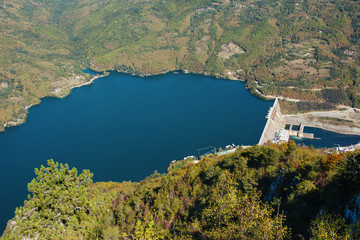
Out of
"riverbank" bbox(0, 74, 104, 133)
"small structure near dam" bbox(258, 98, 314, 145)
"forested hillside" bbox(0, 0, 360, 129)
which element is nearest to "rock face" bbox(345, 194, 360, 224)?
"small structure near dam" bbox(258, 98, 314, 145)

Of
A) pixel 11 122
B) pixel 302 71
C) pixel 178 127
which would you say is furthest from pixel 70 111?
pixel 302 71

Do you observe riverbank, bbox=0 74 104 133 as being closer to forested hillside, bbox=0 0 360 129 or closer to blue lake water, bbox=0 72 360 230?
forested hillside, bbox=0 0 360 129

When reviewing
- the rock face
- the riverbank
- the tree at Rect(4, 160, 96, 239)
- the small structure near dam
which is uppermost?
the riverbank

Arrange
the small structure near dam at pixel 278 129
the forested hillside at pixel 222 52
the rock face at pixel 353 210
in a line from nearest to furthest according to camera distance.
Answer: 1. the rock face at pixel 353 210
2. the small structure near dam at pixel 278 129
3. the forested hillside at pixel 222 52

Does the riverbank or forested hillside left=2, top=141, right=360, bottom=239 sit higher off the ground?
the riverbank

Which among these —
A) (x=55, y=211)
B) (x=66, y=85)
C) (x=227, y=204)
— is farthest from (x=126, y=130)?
(x=227, y=204)

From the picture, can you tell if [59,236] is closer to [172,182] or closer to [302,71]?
[172,182]

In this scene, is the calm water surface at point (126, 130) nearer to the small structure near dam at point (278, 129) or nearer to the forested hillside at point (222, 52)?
the small structure near dam at point (278, 129)

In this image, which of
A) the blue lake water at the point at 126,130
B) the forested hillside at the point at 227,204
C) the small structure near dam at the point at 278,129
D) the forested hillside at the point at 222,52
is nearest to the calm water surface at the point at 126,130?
the blue lake water at the point at 126,130
